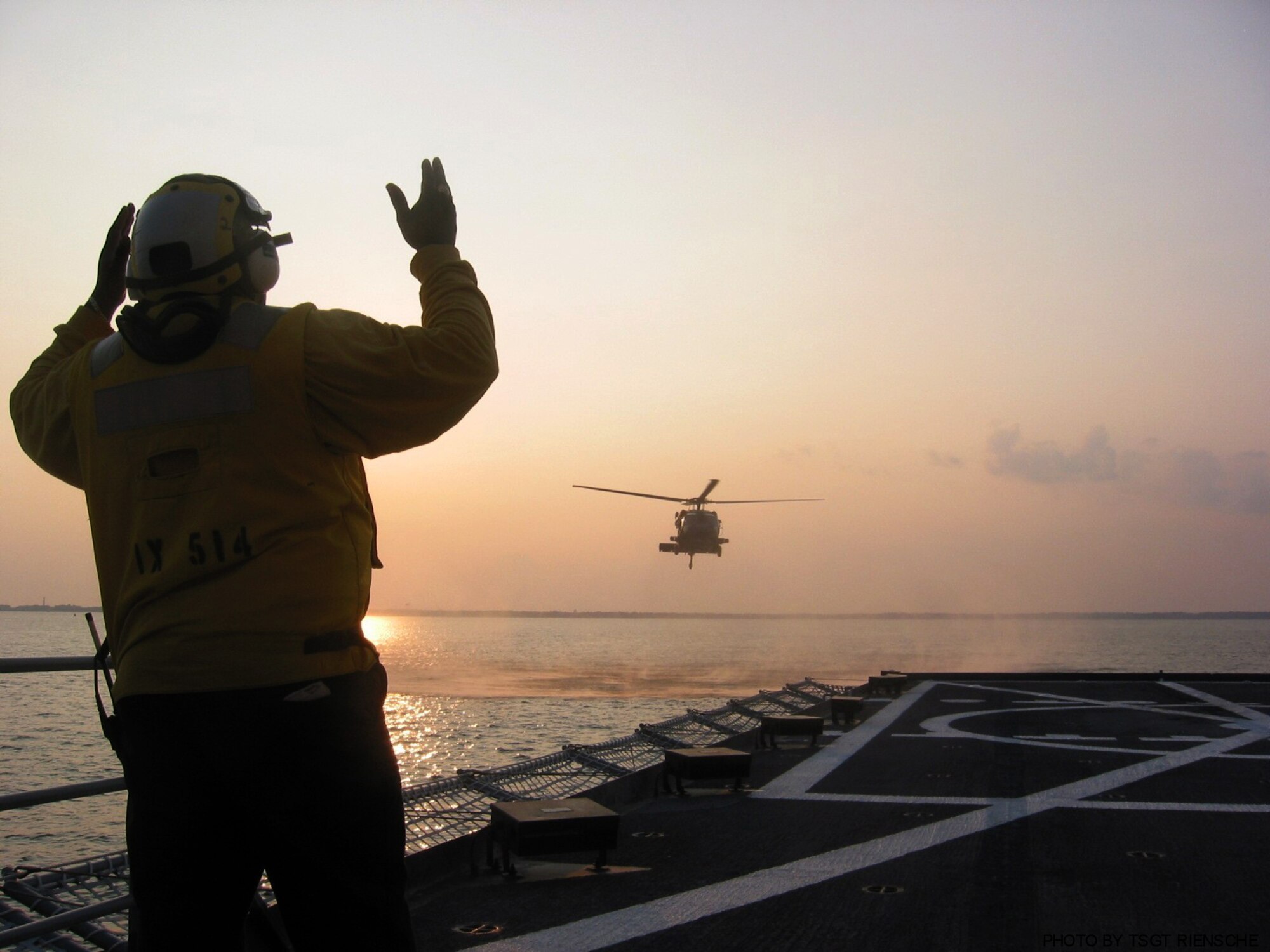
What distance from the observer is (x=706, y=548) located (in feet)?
132

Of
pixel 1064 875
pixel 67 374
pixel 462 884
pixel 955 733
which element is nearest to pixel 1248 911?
pixel 1064 875

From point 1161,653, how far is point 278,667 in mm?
136632

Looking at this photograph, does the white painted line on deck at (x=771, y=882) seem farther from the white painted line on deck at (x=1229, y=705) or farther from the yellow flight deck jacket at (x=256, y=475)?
the white painted line on deck at (x=1229, y=705)

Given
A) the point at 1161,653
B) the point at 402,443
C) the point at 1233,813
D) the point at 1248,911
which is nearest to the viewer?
the point at 402,443

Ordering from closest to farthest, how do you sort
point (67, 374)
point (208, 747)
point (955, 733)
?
point (208, 747) < point (67, 374) < point (955, 733)

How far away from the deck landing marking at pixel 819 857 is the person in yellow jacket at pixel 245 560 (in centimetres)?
337

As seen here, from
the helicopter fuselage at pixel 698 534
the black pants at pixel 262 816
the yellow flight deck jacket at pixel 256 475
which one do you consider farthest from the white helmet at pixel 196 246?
the helicopter fuselage at pixel 698 534

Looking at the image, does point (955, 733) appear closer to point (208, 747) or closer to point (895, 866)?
point (895, 866)

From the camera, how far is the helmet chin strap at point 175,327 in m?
2.55

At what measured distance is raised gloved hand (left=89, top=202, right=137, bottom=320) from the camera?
3150 millimetres

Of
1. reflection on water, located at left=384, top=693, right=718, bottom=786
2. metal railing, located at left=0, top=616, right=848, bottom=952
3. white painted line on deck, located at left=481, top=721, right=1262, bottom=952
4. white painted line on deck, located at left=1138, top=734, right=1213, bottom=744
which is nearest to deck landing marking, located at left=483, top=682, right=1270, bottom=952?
white painted line on deck, located at left=481, top=721, right=1262, bottom=952

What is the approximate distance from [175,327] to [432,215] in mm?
709

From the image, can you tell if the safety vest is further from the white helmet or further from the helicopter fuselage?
the helicopter fuselage

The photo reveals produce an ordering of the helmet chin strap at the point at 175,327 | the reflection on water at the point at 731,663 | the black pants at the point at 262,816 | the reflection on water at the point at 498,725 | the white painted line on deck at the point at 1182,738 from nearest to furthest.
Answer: the black pants at the point at 262,816
the helmet chin strap at the point at 175,327
the white painted line on deck at the point at 1182,738
the reflection on water at the point at 498,725
the reflection on water at the point at 731,663
